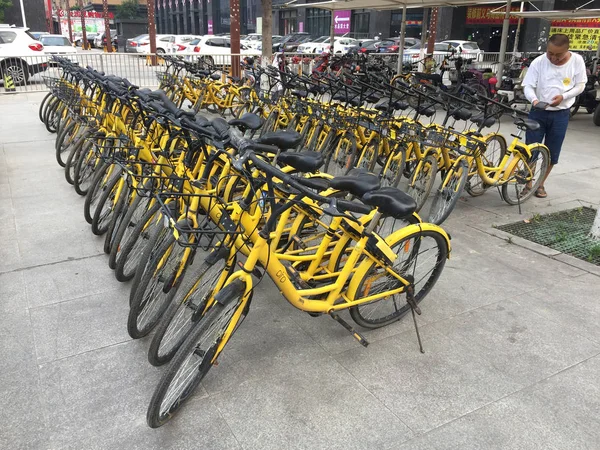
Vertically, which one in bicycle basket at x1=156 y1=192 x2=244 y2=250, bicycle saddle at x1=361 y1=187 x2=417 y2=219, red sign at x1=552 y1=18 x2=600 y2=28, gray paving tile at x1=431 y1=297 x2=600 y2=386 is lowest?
gray paving tile at x1=431 y1=297 x2=600 y2=386

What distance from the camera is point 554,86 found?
5168 mm

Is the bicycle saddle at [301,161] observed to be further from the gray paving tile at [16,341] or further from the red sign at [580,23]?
the red sign at [580,23]

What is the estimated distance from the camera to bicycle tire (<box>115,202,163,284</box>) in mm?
3248

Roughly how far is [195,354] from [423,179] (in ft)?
10.6

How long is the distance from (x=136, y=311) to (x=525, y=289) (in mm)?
2743

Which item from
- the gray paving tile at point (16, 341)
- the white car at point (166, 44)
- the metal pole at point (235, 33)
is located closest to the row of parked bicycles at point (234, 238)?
the gray paving tile at point (16, 341)

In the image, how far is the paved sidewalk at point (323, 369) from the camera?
239 centimetres

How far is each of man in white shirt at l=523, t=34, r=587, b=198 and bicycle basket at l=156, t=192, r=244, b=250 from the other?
12.8ft

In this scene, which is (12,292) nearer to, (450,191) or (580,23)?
(450,191)

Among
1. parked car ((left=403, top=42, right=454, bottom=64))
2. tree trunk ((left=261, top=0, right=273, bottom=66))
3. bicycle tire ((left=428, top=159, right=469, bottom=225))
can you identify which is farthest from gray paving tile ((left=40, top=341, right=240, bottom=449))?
parked car ((left=403, top=42, right=454, bottom=64))

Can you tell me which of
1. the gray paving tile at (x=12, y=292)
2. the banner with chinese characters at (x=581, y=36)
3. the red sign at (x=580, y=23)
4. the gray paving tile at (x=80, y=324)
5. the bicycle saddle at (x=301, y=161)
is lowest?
the gray paving tile at (x=80, y=324)

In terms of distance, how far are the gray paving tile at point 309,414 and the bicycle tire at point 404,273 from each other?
17.9 inches

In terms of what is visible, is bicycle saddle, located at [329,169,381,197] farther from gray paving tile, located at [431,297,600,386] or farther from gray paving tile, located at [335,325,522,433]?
gray paving tile, located at [431,297,600,386]

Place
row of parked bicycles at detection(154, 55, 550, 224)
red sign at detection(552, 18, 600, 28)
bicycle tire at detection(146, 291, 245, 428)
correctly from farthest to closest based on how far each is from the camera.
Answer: red sign at detection(552, 18, 600, 28)
row of parked bicycles at detection(154, 55, 550, 224)
bicycle tire at detection(146, 291, 245, 428)
